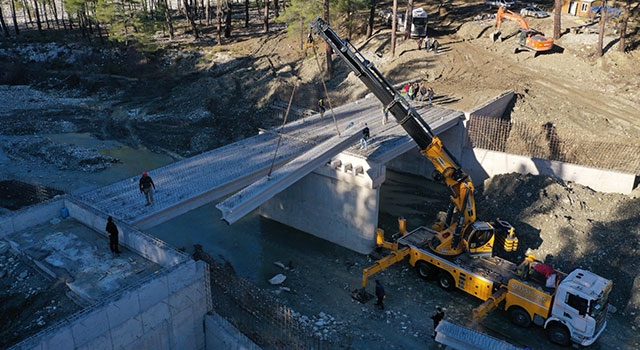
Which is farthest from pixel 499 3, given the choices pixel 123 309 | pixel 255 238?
pixel 123 309

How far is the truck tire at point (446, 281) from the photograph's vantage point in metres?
21.2

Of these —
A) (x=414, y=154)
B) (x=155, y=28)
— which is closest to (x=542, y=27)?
(x=414, y=154)

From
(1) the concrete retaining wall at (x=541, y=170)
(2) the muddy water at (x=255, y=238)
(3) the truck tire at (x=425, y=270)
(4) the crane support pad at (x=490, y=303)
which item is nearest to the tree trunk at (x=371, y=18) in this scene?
(1) the concrete retaining wall at (x=541, y=170)

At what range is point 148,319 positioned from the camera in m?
14.8

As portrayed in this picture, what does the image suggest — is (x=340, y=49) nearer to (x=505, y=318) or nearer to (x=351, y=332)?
(x=351, y=332)

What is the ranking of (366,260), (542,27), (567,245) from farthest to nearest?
(542,27) < (366,260) < (567,245)

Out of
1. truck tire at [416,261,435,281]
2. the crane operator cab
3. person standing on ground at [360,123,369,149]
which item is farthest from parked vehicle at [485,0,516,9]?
truck tire at [416,261,435,281]

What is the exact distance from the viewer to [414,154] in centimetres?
3438

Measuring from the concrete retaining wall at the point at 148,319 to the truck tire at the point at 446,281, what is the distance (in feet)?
32.7

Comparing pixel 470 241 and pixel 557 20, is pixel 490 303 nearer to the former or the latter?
pixel 470 241

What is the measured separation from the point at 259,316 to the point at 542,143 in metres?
20.9

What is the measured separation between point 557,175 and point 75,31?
6805 centimetres

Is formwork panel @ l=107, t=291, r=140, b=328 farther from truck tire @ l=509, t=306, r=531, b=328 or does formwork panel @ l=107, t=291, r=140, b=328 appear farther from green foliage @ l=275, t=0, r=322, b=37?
green foliage @ l=275, t=0, r=322, b=37

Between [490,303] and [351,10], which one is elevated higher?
[351,10]
